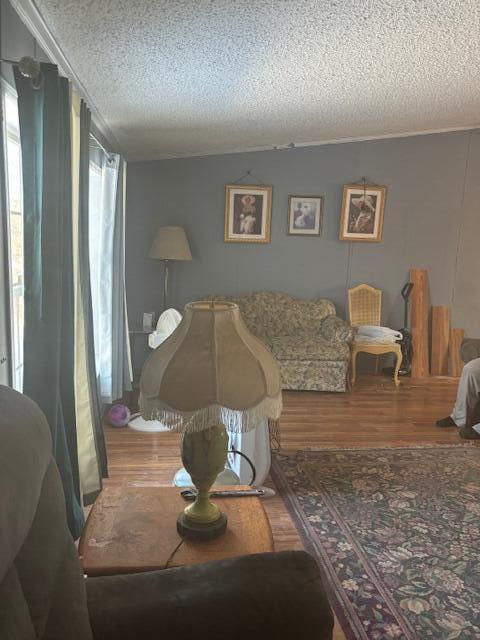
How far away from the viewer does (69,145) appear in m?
1.90

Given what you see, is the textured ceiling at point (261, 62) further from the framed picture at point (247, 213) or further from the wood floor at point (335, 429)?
the wood floor at point (335, 429)

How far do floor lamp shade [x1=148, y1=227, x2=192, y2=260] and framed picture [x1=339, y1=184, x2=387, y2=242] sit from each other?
1847 mm

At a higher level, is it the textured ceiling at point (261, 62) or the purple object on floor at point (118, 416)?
the textured ceiling at point (261, 62)

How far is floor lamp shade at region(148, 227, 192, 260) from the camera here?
4.82m

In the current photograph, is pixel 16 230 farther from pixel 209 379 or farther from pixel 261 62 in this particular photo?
pixel 261 62

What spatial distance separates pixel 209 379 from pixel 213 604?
20.5 inches

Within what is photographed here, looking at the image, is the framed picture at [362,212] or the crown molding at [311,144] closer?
the crown molding at [311,144]

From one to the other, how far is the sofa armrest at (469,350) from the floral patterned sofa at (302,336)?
158 centimetres

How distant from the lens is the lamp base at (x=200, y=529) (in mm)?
1400

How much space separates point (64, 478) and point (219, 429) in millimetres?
993

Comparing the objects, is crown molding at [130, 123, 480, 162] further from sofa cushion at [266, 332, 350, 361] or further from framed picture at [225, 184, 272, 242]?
sofa cushion at [266, 332, 350, 361]

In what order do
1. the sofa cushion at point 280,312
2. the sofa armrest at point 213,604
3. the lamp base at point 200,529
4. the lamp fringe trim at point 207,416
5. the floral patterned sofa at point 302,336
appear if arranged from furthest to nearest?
the sofa cushion at point 280,312 → the floral patterned sofa at point 302,336 → the lamp base at point 200,529 → the lamp fringe trim at point 207,416 → the sofa armrest at point 213,604

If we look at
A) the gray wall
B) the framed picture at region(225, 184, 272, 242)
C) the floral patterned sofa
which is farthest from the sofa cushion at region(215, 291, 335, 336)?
the framed picture at region(225, 184, 272, 242)

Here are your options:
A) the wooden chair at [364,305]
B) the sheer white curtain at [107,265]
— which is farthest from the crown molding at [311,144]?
the wooden chair at [364,305]
